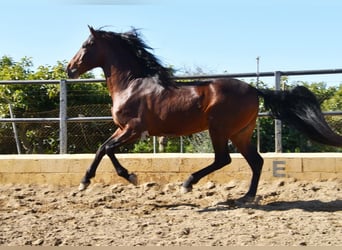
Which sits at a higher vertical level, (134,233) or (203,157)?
(203,157)

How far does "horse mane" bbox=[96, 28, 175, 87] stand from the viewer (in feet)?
22.4

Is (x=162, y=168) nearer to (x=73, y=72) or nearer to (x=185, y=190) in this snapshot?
(x=185, y=190)

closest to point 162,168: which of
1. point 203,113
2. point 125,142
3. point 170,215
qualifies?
point 125,142

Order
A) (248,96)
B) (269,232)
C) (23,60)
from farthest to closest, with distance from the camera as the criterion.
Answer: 1. (23,60)
2. (248,96)
3. (269,232)

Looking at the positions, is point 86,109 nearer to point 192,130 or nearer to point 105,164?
point 105,164

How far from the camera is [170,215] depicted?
5.55m

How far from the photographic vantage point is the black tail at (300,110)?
21.2 ft

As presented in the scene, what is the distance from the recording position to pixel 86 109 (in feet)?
37.4

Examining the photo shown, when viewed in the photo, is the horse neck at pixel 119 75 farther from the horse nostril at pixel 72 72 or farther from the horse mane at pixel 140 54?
the horse nostril at pixel 72 72

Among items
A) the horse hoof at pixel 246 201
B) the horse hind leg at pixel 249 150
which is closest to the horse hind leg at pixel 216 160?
the horse hind leg at pixel 249 150

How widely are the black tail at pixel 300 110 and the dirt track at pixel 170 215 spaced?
0.79 meters

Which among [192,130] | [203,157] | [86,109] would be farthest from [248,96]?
[86,109]

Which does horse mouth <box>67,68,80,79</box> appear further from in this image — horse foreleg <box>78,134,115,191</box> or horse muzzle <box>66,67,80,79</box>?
horse foreleg <box>78,134,115,191</box>

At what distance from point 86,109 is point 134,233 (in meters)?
6.99
